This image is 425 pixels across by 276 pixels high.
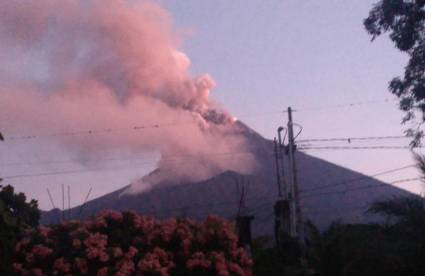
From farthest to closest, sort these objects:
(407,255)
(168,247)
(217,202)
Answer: (217,202) → (407,255) → (168,247)

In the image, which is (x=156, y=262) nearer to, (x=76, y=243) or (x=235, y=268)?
(x=235, y=268)

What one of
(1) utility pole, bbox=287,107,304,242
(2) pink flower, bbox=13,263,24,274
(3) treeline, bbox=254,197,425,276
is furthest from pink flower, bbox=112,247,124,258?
(1) utility pole, bbox=287,107,304,242

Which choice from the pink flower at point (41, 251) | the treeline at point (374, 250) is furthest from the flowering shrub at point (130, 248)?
the treeline at point (374, 250)

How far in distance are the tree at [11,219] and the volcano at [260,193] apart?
7713cm

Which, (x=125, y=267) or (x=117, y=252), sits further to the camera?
(x=117, y=252)

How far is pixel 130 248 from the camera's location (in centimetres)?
1326

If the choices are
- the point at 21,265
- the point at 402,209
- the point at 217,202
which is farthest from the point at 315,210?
the point at 21,265

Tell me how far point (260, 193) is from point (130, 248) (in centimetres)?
9223

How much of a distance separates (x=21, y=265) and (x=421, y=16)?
10.1 m

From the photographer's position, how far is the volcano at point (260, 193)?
99.4m

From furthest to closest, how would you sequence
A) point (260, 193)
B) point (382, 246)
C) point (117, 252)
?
1. point (260, 193)
2. point (382, 246)
3. point (117, 252)

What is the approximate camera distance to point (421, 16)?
60.3 feet

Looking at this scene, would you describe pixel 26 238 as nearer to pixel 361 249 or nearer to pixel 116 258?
pixel 116 258

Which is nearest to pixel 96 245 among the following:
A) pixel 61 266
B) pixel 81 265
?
pixel 81 265
